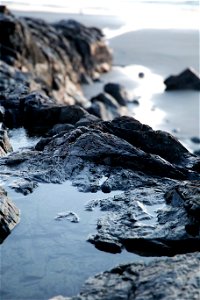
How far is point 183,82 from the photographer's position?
41.2 m

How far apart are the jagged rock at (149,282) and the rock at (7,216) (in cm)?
235

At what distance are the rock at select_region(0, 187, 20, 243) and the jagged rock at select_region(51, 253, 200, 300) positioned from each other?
92.4 inches

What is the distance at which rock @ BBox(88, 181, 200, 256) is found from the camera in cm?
837

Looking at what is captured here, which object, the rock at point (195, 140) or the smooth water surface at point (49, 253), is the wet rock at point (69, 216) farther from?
the rock at point (195, 140)

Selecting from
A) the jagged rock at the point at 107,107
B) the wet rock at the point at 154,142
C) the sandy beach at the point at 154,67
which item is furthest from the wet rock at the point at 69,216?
the jagged rock at the point at 107,107

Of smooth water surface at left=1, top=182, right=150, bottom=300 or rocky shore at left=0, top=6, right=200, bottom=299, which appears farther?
smooth water surface at left=1, top=182, right=150, bottom=300

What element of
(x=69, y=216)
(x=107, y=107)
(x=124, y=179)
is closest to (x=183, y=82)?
(x=107, y=107)

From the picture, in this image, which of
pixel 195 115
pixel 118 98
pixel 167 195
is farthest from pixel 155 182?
pixel 118 98

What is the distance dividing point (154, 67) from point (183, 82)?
297 inches

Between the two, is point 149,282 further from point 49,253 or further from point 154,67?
point 154,67

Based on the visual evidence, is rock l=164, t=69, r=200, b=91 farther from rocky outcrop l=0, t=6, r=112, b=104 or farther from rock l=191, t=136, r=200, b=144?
rock l=191, t=136, r=200, b=144

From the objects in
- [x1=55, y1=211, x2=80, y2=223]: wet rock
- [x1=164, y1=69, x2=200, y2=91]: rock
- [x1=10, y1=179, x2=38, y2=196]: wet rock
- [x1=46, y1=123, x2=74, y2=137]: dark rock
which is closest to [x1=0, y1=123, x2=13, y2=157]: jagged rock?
[x1=46, y1=123, x2=74, y2=137]: dark rock

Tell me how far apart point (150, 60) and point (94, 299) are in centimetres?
4483

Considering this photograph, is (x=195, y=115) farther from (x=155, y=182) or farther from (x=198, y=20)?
(x=198, y=20)
